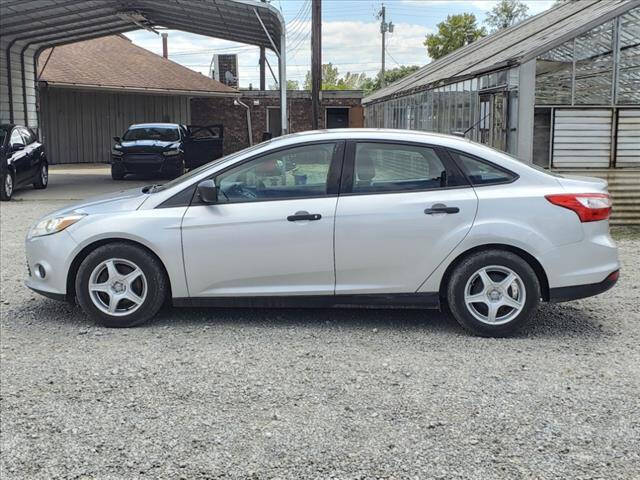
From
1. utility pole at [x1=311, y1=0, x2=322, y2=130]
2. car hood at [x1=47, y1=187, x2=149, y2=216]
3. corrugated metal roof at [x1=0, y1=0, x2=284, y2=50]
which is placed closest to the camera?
car hood at [x1=47, y1=187, x2=149, y2=216]

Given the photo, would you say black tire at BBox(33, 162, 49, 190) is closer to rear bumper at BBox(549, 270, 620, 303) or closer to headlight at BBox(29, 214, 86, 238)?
headlight at BBox(29, 214, 86, 238)

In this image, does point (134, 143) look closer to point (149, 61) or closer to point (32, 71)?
point (32, 71)

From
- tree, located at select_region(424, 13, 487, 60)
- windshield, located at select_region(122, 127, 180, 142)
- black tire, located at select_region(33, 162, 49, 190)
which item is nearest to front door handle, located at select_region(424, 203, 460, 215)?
black tire, located at select_region(33, 162, 49, 190)

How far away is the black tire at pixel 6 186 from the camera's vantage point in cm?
1452

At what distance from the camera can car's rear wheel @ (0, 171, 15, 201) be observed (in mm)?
14531

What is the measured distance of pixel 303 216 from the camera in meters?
5.36

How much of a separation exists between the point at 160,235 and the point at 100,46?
27578 millimetres

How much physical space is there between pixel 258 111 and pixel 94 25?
13431 millimetres

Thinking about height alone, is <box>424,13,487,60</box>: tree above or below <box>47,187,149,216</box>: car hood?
above

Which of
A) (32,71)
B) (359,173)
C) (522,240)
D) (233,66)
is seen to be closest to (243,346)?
(359,173)

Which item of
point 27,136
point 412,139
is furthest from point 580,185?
point 27,136

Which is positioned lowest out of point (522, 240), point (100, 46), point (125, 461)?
point (125, 461)

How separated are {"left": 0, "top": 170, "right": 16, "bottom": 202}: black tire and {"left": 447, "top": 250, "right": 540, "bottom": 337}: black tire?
39.2 ft

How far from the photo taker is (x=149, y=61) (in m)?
30.4
